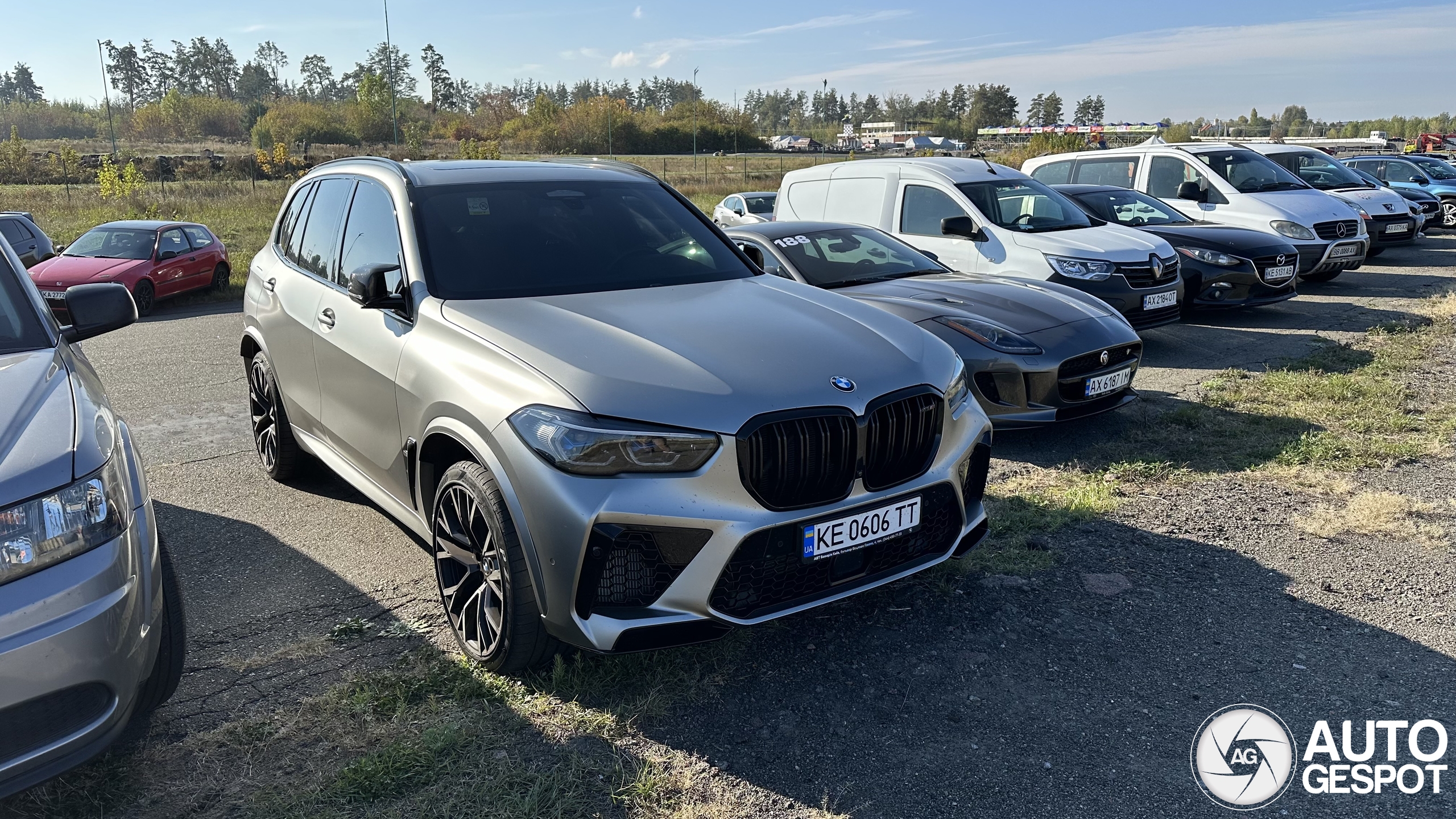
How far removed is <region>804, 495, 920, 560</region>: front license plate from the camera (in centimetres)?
304

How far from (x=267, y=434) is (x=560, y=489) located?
3519 millimetres

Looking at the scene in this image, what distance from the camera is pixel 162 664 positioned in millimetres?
2857

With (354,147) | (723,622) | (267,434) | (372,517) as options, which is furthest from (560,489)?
(354,147)

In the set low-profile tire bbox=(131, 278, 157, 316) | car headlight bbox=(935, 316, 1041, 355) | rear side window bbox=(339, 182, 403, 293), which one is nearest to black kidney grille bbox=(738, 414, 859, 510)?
rear side window bbox=(339, 182, 403, 293)

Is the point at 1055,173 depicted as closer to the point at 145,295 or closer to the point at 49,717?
the point at 49,717

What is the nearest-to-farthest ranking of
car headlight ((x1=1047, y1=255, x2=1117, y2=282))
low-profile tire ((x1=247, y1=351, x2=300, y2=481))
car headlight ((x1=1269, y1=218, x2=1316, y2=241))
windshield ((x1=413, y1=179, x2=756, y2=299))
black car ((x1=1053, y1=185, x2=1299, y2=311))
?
windshield ((x1=413, y1=179, x2=756, y2=299))
low-profile tire ((x1=247, y1=351, x2=300, y2=481))
car headlight ((x1=1047, y1=255, x2=1117, y2=282))
black car ((x1=1053, y1=185, x2=1299, y2=311))
car headlight ((x1=1269, y1=218, x2=1316, y2=241))

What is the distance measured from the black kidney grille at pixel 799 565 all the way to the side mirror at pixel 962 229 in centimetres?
534

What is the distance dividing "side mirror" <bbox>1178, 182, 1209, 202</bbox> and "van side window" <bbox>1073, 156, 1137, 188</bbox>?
731mm

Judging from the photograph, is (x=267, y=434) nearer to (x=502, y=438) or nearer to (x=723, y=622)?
(x=502, y=438)

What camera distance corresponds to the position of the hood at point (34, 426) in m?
2.32

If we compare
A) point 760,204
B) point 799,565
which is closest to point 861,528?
point 799,565

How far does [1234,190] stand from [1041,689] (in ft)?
35.9

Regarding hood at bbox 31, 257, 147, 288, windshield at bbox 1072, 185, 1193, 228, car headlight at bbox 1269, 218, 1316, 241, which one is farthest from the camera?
hood at bbox 31, 257, 147, 288

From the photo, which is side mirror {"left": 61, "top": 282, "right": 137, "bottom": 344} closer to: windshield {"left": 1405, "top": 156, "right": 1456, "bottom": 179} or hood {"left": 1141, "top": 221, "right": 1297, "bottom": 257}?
hood {"left": 1141, "top": 221, "right": 1297, "bottom": 257}
